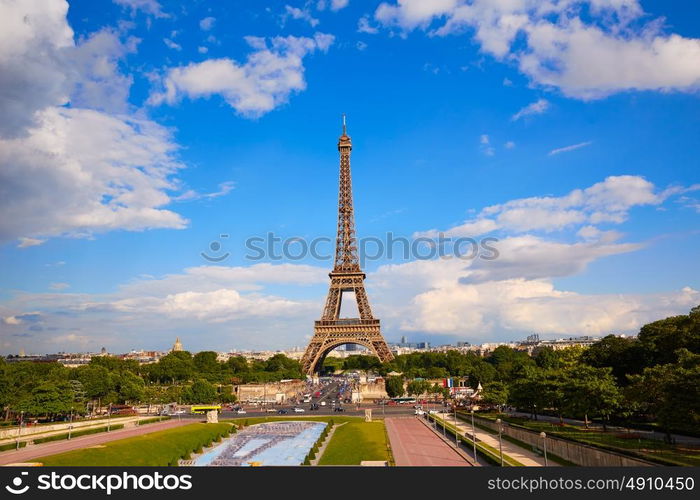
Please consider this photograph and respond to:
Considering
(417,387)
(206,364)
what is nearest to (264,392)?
(417,387)

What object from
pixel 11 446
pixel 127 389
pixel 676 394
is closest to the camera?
pixel 676 394

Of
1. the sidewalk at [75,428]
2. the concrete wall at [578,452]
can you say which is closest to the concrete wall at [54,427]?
the sidewalk at [75,428]

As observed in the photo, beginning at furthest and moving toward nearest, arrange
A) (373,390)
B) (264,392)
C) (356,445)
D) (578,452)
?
(264,392) → (373,390) → (356,445) → (578,452)

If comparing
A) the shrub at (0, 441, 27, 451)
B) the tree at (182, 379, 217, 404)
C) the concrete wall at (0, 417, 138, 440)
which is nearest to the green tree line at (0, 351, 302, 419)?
the tree at (182, 379, 217, 404)

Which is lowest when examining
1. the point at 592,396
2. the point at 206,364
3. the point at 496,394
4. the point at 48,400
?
the point at 496,394

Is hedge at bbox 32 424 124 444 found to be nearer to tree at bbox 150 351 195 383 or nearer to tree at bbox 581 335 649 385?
tree at bbox 581 335 649 385

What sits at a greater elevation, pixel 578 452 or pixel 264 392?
pixel 578 452

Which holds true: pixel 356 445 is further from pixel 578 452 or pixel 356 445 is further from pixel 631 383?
pixel 631 383
